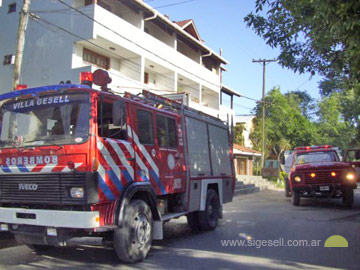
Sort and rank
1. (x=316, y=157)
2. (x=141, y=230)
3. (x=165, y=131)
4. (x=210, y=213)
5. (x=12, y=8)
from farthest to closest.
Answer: (x=12, y=8), (x=316, y=157), (x=210, y=213), (x=165, y=131), (x=141, y=230)

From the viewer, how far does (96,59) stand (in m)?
17.6

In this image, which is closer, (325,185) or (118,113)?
(118,113)

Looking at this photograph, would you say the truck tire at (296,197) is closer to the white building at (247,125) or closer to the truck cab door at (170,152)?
the truck cab door at (170,152)

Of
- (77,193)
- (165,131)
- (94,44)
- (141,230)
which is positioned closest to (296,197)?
(165,131)

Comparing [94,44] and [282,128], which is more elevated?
[94,44]

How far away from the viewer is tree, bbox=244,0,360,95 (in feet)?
15.3

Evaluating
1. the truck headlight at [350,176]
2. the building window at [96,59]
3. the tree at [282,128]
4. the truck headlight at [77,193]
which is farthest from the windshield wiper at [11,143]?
the tree at [282,128]

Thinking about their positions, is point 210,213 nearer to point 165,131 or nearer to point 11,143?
point 165,131

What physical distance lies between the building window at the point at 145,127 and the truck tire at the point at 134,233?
1144mm

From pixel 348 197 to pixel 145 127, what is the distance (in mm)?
9492

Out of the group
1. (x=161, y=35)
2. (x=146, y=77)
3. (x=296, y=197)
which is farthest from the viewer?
(x=161, y=35)

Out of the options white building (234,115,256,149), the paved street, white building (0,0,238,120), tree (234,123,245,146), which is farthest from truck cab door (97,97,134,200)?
white building (234,115,256,149)

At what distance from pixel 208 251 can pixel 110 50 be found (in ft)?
44.8

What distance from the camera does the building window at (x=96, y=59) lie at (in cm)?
1703
